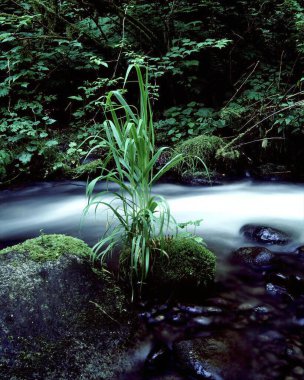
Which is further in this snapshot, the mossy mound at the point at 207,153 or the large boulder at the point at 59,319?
the mossy mound at the point at 207,153

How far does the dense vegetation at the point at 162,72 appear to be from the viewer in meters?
5.86

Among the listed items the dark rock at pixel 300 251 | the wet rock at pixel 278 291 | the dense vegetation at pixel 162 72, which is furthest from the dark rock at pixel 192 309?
the dense vegetation at pixel 162 72

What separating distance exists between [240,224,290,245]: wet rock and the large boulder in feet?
5.79

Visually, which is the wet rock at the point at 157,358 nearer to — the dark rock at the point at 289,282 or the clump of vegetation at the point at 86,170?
the dark rock at the point at 289,282

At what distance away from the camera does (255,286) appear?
268 centimetres

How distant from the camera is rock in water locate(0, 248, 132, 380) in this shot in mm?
1743

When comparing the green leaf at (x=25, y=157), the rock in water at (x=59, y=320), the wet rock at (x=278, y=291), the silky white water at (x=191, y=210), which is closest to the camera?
the rock in water at (x=59, y=320)

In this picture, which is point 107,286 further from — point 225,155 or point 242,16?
point 242,16

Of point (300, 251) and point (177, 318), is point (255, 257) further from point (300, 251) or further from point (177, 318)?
point (177, 318)

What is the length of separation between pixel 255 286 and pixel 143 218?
115 centimetres

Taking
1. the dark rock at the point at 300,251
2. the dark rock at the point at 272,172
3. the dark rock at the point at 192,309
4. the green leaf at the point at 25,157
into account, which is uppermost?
the green leaf at the point at 25,157

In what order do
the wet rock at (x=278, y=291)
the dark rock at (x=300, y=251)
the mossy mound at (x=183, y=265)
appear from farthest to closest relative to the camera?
the dark rock at (x=300, y=251), the wet rock at (x=278, y=291), the mossy mound at (x=183, y=265)

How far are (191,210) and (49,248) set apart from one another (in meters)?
2.61

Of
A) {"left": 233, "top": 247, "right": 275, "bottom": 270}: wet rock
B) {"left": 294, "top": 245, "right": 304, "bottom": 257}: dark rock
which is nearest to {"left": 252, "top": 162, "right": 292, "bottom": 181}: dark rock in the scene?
{"left": 294, "top": 245, "right": 304, "bottom": 257}: dark rock
